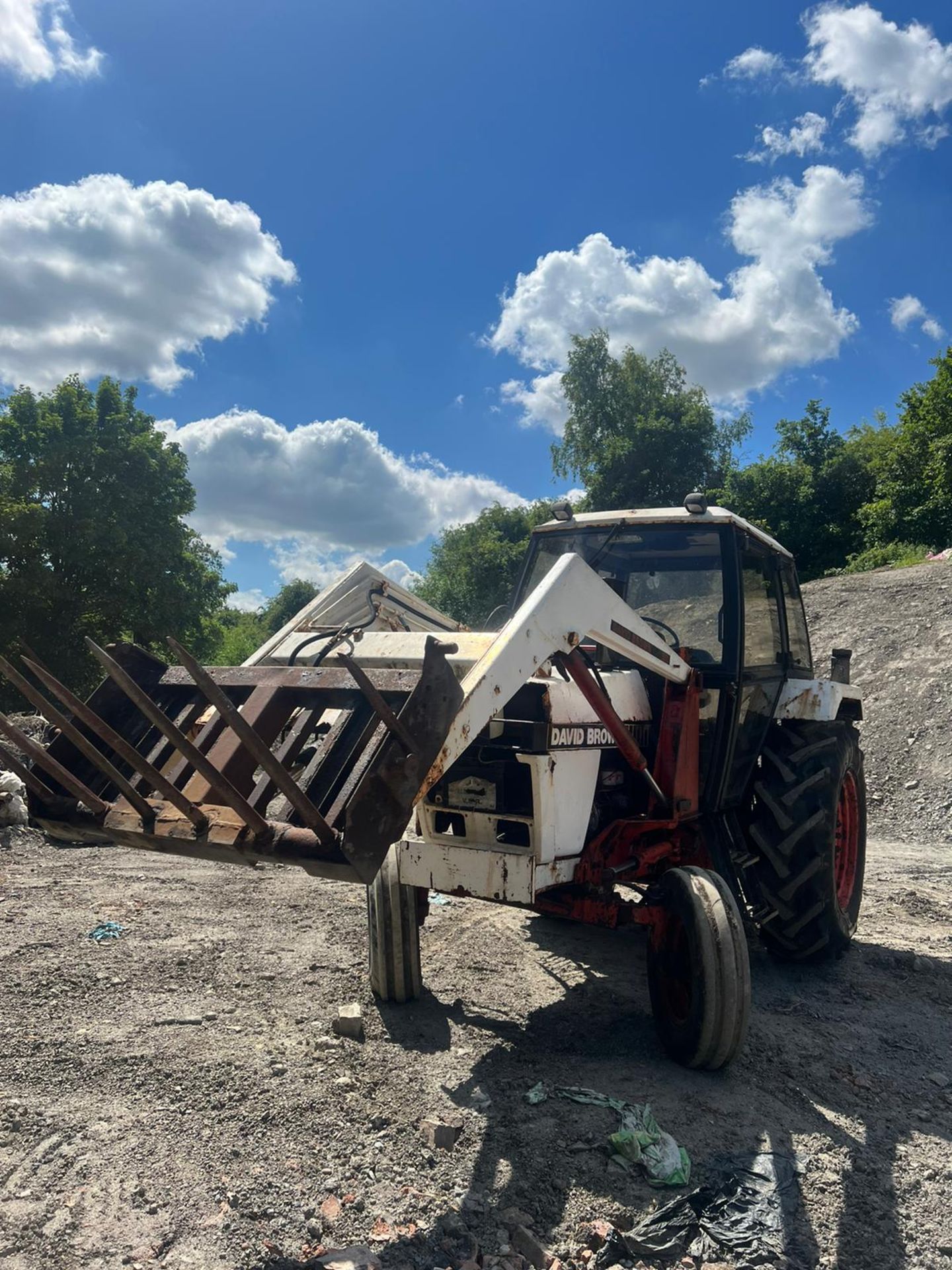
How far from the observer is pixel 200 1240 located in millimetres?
2549

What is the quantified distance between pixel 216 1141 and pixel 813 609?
15281mm

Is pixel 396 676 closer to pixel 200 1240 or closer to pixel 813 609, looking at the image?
pixel 200 1240

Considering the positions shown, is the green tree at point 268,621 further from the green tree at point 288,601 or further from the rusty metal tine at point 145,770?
the rusty metal tine at point 145,770

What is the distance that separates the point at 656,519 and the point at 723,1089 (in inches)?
112

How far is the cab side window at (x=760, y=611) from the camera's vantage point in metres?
4.86

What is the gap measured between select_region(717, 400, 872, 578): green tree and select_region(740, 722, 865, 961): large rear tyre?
20653 millimetres

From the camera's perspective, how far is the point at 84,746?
3.01 m

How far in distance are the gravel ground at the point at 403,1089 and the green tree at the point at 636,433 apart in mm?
26333

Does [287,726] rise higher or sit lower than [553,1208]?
higher

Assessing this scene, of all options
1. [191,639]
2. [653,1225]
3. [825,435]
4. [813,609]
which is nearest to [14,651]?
[191,639]

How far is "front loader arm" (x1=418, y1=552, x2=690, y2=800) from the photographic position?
2996mm

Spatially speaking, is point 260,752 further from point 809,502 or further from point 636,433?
point 636,433

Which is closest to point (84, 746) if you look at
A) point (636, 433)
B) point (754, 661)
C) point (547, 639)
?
point (547, 639)

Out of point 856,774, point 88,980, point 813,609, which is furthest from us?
point 813,609
